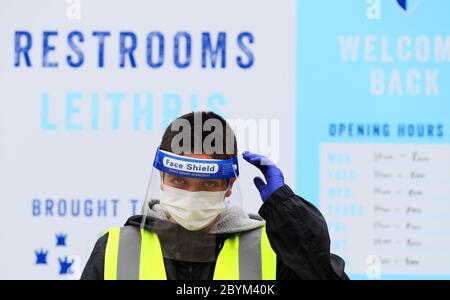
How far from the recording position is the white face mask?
1799 millimetres

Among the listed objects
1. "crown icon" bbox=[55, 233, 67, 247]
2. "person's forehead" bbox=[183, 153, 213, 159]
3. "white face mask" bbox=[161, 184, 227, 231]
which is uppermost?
"person's forehead" bbox=[183, 153, 213, 159]

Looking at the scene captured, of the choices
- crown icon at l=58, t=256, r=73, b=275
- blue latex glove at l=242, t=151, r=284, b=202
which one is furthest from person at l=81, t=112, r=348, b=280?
crown icon at l=58, t=256, r=73, b=275

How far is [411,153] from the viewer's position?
2.47 meters

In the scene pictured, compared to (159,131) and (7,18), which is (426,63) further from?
(7,18)

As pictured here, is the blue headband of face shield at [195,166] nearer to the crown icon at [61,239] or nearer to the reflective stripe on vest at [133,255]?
the reflective stripe on vest at [133,255]

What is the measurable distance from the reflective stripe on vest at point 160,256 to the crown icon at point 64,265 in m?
0.68

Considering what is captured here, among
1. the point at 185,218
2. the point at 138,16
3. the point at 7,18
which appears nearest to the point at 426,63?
the point at 138,16

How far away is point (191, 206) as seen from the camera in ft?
5.88

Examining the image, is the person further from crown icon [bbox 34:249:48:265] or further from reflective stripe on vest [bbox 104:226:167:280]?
crown icon [bbox 34:249:48:265]

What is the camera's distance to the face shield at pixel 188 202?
1.75m

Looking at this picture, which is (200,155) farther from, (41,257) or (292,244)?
(41,257)

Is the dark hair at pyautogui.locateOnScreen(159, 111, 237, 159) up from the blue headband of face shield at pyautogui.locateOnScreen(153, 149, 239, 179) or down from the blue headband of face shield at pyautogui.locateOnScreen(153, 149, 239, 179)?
up

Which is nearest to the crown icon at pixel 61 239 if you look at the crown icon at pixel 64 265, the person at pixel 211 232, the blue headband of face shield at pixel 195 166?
the crown icon at pixel 64 265
